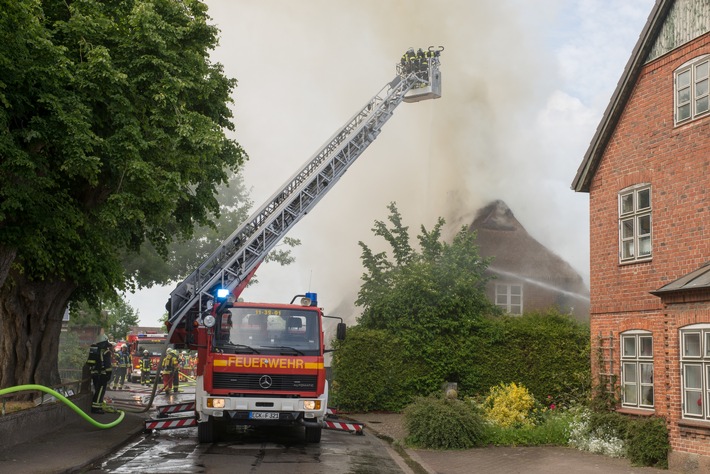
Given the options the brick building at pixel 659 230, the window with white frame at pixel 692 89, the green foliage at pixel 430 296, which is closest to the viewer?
the brick building at pixel 659 230

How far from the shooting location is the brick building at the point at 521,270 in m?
35.8

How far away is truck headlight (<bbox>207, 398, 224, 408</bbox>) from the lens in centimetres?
1372

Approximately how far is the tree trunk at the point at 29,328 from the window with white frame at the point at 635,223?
11505 millimetres

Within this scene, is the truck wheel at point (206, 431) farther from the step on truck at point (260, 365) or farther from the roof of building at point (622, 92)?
the roof of building at point (622, 92)

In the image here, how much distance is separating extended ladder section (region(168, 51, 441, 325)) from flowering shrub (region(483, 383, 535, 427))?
272 inches

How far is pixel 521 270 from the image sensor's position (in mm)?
36750

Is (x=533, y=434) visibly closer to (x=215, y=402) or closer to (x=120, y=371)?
(x=215, y=402)

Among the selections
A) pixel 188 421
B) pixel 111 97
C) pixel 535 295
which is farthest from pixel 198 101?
pixel 535 295

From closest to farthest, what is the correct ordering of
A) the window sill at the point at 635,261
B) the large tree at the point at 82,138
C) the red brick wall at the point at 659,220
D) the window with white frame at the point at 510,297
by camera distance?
1. the large tree at the point at 82,138
2. the red brick wall at the point at 659,220
3. the window sill at the point at 635,261
4. the window with white frame at the point at 510,297

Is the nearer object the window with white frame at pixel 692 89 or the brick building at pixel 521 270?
the window with white frame at pixel 692 89

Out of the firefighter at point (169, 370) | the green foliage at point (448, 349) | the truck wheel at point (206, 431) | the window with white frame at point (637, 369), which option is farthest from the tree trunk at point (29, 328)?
the window with white frame at point (637, 369)

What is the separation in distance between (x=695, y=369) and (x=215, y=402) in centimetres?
786

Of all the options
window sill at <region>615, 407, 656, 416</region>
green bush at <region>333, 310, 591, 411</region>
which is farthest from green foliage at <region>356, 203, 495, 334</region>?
window sill at <region>615, 407, 656, 416</region>

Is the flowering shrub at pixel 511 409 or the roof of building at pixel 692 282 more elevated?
the roof of building at pixel 692 282
